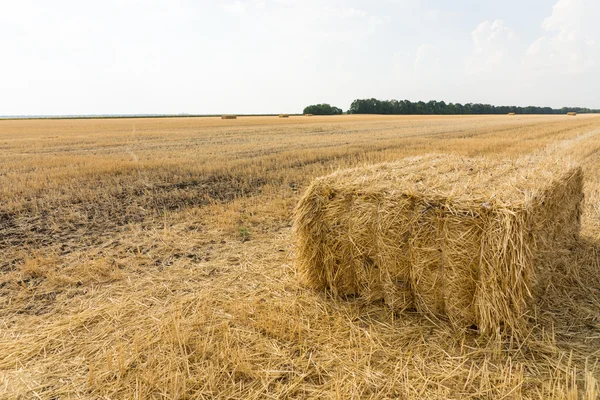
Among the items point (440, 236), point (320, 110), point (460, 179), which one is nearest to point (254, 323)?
point (440, 236)

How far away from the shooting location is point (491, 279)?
9.50 feet

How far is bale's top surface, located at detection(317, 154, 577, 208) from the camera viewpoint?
10.1 feet

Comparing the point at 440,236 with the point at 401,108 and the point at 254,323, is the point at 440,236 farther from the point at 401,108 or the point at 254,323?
the point at 401,108

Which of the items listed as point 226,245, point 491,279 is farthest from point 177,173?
point 491,279

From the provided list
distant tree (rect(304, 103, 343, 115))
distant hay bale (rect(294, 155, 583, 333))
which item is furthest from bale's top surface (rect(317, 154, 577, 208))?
distant tree (rect(304, 103, 343, 115))

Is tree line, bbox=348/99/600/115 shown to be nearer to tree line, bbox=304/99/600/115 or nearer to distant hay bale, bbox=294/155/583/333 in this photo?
tree line, bbox=304/99/600/115

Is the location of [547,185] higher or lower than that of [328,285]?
higher

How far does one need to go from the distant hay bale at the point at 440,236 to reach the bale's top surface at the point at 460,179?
1cm

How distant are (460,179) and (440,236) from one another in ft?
3.17

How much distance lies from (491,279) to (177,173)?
375 inches

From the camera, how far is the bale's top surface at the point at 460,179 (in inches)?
121

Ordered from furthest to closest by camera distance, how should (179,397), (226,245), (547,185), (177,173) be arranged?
(177,173)
(226,245)
(547,185)
(179,397)

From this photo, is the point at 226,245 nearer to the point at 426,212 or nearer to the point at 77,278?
the point at 77,278

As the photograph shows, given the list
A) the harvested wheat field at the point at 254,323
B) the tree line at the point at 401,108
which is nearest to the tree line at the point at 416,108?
the tree line at the point at 401,108
